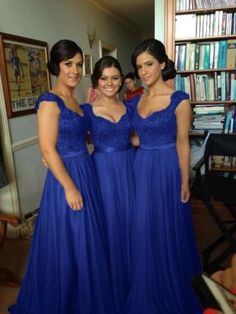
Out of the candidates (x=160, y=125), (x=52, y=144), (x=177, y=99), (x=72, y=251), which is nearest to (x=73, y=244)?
(x=72, y=251)

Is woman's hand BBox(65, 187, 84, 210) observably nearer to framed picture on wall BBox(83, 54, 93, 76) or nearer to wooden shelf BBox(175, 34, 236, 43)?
wooden shelf BBox(175, 34, 236, 43)

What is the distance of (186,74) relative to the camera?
2.96 m

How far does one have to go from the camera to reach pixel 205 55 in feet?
9.25

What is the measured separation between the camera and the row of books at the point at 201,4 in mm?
2633

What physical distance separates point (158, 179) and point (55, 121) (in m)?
0.61

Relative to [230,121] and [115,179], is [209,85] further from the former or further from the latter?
[115,179]

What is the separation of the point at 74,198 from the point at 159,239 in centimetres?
53

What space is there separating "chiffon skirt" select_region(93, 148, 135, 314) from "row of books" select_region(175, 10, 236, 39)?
1.72 meters

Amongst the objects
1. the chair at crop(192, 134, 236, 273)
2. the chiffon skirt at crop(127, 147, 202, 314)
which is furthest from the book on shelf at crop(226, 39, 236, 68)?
the chiffon skirt at crop(127, 147, 202, 314)

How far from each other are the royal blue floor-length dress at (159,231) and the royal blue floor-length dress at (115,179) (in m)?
0.05

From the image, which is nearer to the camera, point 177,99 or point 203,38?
point 177,99

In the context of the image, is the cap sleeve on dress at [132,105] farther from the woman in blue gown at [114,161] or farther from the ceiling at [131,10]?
the ceiling at [131,10]

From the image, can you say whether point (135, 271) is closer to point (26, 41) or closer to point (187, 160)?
point (187, 160)

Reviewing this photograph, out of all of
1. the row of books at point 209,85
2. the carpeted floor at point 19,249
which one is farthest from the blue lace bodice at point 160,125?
the row of books at point 209,85
